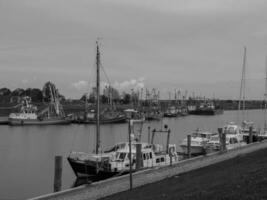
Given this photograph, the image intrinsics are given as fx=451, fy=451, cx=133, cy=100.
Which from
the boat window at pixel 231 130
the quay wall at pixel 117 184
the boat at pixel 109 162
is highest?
the boat window at pixel 231 130

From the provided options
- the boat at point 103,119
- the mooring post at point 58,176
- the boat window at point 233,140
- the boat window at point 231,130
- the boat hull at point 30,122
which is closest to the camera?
the mooring post at point 58,176

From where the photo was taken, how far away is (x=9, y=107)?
169 meters

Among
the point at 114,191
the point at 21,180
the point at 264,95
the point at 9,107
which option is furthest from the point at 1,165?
the point at 9,107

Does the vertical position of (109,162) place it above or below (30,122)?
above

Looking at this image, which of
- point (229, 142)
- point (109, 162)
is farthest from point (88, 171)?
point (229, 142)

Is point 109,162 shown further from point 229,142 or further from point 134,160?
point 229,142

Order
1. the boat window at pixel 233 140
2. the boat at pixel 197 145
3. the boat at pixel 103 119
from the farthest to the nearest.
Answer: the boat at pixel 103 119
the boat window at pixel 233 140
the boat at pixel 197 145

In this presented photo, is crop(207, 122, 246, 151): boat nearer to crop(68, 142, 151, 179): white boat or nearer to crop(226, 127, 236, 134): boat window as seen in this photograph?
crop(226, 127, 236, 134): boat window

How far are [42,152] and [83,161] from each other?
23.7 metres

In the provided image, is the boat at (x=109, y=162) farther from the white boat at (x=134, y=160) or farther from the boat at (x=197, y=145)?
the boat at (x=197, y=145)

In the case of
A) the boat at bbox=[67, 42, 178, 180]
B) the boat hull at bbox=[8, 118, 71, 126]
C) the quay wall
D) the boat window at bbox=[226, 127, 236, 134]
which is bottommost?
the boat hull at bbox=[8, 118, 71, 126]

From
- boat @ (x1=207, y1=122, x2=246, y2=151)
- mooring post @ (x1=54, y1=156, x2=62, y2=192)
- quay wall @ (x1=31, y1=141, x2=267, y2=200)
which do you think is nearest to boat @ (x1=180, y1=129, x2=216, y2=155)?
boat @ (x1=207, y1=122, x2=246, y2=151)

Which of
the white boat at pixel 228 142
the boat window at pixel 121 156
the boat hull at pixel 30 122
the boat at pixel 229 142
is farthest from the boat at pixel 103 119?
the boat window at pixel 121 156

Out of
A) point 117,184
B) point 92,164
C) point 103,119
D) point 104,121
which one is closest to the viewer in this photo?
point 117,184
